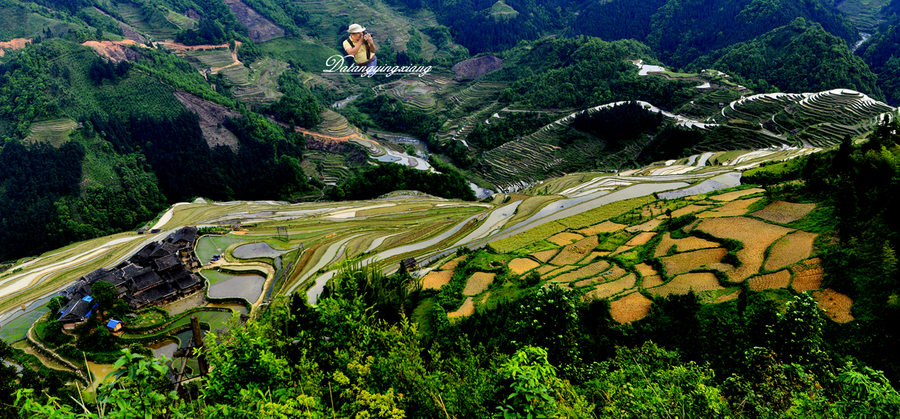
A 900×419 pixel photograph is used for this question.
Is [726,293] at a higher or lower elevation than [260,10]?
lower

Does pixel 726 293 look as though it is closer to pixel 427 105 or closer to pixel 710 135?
pixel 710 135

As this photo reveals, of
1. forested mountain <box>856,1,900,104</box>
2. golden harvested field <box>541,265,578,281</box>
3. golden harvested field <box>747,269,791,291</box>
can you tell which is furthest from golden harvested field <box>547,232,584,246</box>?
forested mountain <box>856,1,900,104</box>

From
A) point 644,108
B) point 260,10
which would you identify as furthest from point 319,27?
point 644,108

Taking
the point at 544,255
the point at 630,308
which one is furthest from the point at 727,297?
the point at 544,255

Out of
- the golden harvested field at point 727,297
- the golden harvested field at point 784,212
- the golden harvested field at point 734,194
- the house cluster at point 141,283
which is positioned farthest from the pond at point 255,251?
the golden harvested field at point 784,212

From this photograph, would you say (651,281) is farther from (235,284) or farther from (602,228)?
(235,284)
